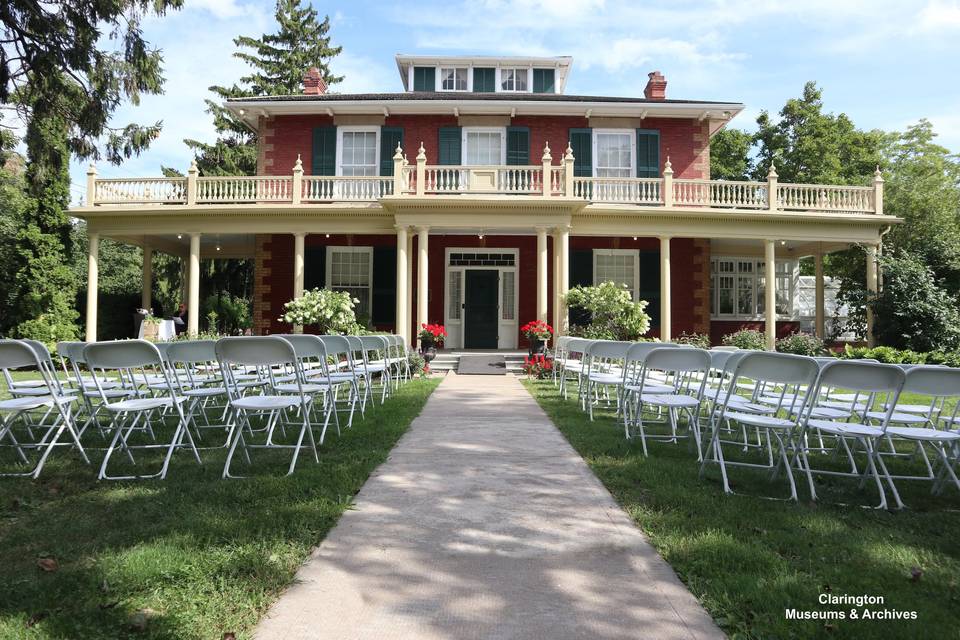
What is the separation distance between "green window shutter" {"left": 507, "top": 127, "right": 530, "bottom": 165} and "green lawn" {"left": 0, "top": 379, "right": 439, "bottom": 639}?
1390 centimetres

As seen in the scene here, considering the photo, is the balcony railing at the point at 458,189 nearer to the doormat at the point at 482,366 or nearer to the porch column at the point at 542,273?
the porch column at the point at 542,273

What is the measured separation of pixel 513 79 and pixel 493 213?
26.7 feet

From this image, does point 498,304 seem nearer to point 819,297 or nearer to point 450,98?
point 450,98

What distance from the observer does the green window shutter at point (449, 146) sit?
55.7 feet

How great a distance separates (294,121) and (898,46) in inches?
573

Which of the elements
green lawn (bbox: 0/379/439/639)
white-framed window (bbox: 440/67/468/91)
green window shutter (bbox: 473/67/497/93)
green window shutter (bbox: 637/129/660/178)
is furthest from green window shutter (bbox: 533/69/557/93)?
green lawn (bbox: 0/379/439/639)

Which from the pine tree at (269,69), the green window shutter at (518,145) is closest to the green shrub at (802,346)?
the green window shutter at (518,145)

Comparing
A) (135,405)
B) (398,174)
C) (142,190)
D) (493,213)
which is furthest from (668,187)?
(135,405)

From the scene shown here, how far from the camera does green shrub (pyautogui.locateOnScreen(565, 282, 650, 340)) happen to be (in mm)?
13875

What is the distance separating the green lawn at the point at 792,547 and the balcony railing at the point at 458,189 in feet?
38.5

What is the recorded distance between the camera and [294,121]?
17.2 meters

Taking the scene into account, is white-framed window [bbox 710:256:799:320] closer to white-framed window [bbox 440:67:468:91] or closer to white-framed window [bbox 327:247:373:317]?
white-framed window [bbox 440:67:468:91]

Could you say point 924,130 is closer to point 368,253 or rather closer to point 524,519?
point 368,253

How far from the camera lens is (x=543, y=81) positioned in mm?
20297
